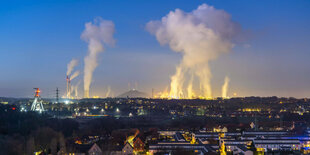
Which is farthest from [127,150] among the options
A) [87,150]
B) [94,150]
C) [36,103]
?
[36,103]

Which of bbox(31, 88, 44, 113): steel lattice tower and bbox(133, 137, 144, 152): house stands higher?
bbox(31, 88, 44, 113): steel lattice tower

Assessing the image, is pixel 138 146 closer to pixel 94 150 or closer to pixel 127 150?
pixel 127 150

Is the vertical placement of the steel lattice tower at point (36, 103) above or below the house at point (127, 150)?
above

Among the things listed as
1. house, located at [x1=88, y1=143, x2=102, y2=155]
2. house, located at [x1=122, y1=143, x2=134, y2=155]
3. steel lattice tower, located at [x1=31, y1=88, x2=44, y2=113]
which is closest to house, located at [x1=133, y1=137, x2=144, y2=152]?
house, located at [x1=122, y1=143, x2=134, y2=155]

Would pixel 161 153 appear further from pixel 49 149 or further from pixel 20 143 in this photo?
pixel 20 143

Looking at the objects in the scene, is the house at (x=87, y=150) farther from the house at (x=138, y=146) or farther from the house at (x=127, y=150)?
the house at (x=138, y=146)

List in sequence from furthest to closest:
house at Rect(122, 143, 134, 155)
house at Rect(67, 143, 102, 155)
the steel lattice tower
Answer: the steel lattice tower → house at Rect(122, 143, 134, 155) → house at Rect(67, 143, 102, 155)

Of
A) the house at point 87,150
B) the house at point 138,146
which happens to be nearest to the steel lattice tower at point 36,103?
the house at point 138,146

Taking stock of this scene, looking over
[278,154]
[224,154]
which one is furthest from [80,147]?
[278,154]

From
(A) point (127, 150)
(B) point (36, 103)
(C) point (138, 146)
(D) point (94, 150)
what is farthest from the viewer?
(B) point (36, 103)

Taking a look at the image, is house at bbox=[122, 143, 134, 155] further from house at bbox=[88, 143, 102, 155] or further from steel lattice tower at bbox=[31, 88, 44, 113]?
steel lattice tower at bbox=[31, 88, 44, 113]

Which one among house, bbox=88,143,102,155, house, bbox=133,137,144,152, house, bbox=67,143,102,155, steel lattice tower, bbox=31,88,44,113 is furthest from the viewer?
steel lattice tower, bbox=31,88,44,113
